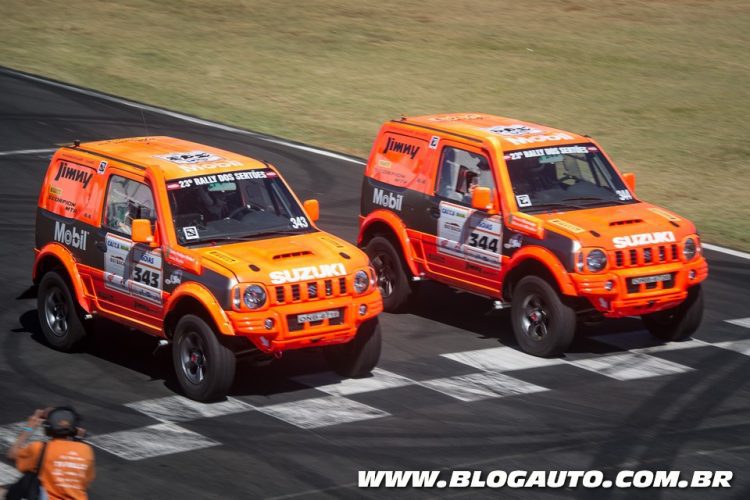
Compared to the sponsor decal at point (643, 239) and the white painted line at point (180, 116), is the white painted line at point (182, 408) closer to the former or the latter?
the sponsor decal at point (643, 239)

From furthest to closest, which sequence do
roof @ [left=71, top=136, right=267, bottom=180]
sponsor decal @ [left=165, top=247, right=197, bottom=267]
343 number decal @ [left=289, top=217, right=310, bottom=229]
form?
343 number decal @ [left=289, top=217, right=310, bottom=229], roof @ [left=71, top=136, right=267, bottom=180], sponsor decal @ [left=165, top=247, right=197, bottom=267]

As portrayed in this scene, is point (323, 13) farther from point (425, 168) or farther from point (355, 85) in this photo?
point (425, 168)

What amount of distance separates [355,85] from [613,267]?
17421mm

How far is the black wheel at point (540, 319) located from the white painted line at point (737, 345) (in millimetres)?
1875

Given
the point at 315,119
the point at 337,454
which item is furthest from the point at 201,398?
the point at 315,119

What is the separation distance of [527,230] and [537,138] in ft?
4.71

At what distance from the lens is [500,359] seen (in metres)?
14.6

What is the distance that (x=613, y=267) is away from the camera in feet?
46.9

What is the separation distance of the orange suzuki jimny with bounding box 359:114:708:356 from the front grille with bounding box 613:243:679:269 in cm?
1

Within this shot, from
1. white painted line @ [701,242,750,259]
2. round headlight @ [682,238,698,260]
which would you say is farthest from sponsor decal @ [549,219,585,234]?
white painted line @ [701,242,750,259]

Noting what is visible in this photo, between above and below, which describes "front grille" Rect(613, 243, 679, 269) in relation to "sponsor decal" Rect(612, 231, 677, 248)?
below

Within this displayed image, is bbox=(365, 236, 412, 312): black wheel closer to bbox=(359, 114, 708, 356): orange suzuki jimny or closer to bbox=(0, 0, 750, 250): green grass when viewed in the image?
bbox=(359, 114, 708, 356): orange suzuki jimny

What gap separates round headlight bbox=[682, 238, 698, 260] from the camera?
48.2ft

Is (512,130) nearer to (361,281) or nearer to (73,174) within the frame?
(361,281)
